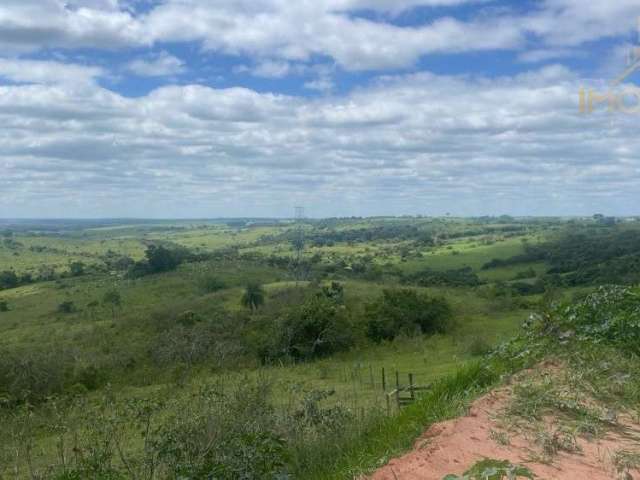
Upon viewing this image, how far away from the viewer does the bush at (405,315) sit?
133 feet

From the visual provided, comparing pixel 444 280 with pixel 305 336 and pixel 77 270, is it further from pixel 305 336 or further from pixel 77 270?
pixel 77 270

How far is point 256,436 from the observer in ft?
21.4

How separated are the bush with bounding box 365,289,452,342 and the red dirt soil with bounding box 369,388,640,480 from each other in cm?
3455

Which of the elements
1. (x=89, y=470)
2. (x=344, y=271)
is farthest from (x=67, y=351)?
(x=344, y=271)

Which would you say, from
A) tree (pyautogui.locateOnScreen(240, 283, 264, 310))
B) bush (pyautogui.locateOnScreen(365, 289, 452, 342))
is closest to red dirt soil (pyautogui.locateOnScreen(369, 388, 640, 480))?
bush (pyautogui.locateOnScreen(365, 289, 452, 342))

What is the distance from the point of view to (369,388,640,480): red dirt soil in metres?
5.01

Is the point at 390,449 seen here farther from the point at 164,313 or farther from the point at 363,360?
the point at 164,313

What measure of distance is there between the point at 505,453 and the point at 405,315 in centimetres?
3593

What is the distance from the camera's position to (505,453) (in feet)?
17.6

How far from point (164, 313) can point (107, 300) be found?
14.1 metres

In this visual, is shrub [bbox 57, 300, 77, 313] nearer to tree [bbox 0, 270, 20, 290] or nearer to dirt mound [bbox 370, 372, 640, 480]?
tree [bbox 0, 270, 20, 290]

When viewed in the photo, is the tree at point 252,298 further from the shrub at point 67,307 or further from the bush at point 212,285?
the shrub at point 67,307

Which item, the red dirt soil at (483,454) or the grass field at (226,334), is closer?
the red dirt soil at (483,454)

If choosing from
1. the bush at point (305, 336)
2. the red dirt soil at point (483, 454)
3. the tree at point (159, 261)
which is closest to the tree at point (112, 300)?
the tree at point (159, 261)
